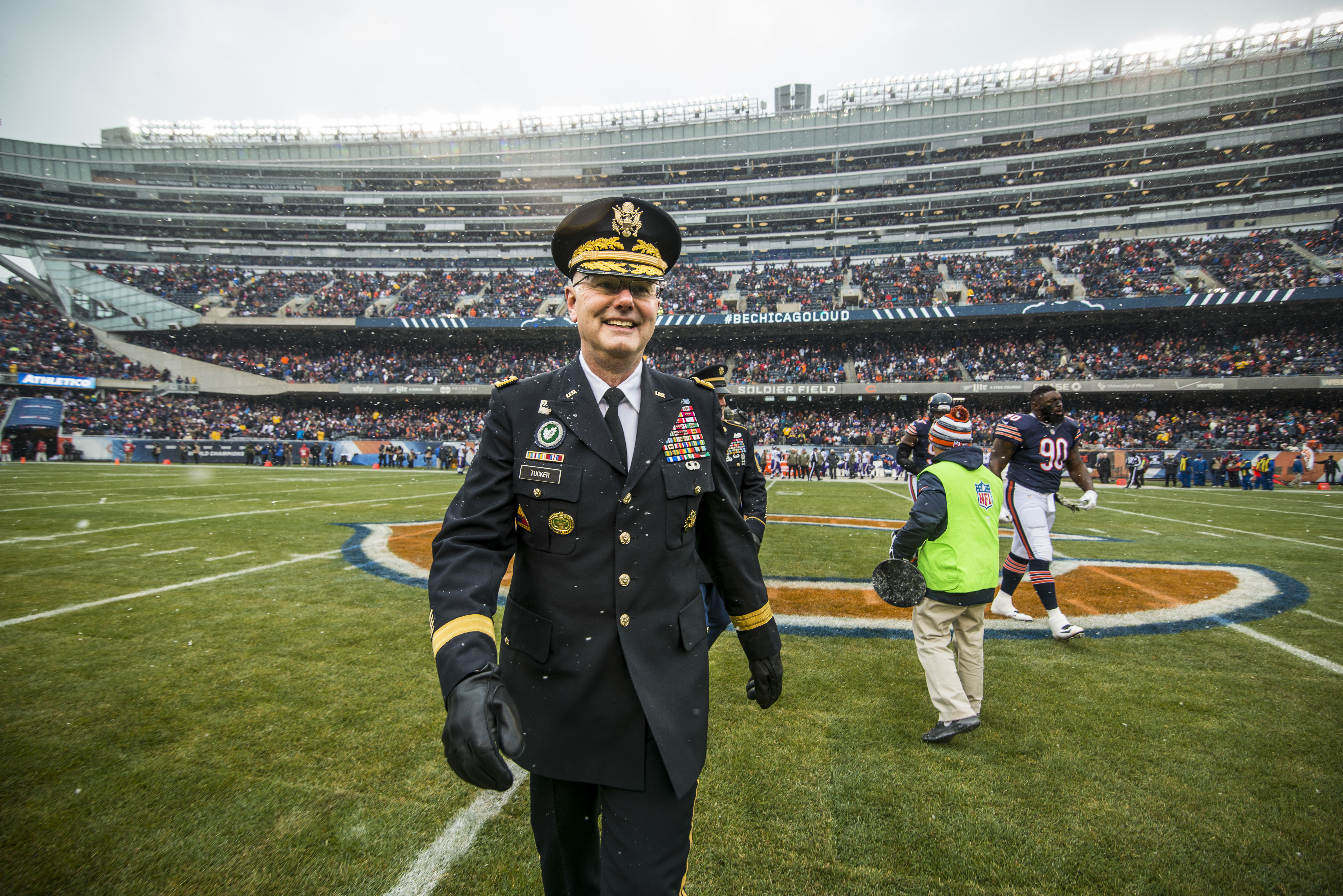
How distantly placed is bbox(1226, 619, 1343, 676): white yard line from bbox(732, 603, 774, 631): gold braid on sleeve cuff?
18.3ft

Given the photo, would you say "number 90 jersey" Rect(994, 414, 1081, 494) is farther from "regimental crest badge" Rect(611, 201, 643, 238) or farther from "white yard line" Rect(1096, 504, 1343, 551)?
"white yard line" Rect(1096, 504, 1343, 551)

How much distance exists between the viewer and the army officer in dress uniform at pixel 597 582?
1.64 m

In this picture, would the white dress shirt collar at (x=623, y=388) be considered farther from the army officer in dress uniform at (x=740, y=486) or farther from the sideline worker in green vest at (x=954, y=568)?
→ the sideline worker in green vest at (x=954, y=568)

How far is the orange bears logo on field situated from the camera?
218 inches


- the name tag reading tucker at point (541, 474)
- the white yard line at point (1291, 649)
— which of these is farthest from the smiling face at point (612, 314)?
the white yard line at point (1291, 649)

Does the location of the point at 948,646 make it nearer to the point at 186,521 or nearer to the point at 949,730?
the point at 949,730

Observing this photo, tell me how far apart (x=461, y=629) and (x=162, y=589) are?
6.79 m

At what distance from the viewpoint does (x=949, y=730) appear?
11.2 feet

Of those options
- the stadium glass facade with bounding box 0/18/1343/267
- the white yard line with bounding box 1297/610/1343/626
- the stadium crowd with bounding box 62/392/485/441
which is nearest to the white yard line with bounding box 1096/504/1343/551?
the white yard line with bounding box 1297/610/1343/626

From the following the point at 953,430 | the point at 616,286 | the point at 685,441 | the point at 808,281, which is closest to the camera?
the point at 616,286

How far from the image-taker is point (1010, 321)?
3691 cm

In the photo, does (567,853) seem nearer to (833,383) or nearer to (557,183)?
(833,383)

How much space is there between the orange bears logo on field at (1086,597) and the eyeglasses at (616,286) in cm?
309

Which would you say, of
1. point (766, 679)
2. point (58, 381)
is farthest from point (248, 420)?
point (766, 679)
